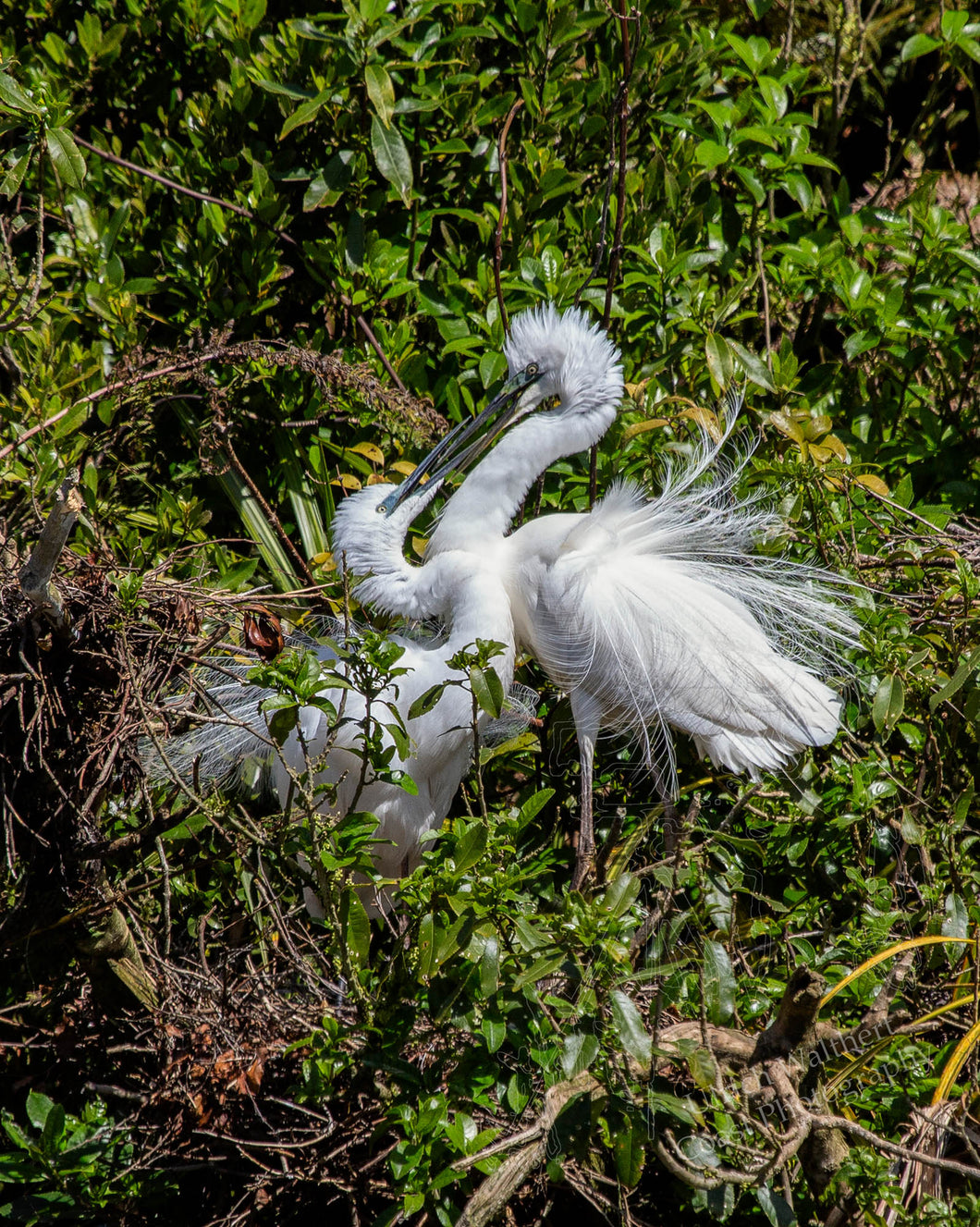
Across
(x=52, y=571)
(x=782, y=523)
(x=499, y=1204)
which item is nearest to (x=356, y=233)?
(x=782, y=523)

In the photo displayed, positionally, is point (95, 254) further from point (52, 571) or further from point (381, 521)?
point (52, 571)

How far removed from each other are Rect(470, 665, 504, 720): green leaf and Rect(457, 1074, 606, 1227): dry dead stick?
0.64 m

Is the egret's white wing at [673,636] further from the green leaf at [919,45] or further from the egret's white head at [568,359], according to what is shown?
the green leaf at [919,45]

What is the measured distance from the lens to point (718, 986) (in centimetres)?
188

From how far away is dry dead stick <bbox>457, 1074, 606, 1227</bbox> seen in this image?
1.85 metres

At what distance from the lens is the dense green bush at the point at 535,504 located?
1973 millimetres

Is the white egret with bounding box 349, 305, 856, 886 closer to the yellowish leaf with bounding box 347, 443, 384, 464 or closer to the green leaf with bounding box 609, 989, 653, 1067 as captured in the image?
the yellowish leaf with bounding box 347, 443, 384, 464

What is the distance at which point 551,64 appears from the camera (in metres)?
3.62

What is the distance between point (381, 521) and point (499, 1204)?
5.68 ft

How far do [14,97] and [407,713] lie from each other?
1.60 metres

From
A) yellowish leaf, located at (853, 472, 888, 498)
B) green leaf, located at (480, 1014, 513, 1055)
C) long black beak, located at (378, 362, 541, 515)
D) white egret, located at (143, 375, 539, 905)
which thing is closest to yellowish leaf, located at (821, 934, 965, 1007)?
green leaf, located at (480, 1014, 513, 1055)

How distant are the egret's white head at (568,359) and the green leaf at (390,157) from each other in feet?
1.60

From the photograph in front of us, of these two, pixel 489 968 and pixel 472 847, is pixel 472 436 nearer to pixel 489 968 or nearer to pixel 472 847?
pixel 472 847

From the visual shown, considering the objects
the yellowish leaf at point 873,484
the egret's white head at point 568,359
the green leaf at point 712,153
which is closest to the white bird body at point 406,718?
the egret's white head at point 568,359
